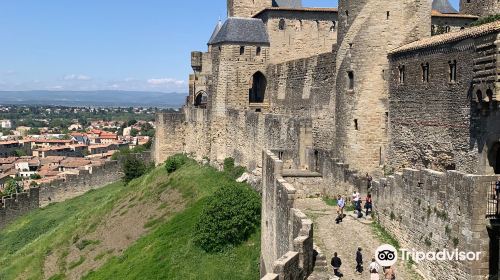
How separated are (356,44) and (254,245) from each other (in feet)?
32.1

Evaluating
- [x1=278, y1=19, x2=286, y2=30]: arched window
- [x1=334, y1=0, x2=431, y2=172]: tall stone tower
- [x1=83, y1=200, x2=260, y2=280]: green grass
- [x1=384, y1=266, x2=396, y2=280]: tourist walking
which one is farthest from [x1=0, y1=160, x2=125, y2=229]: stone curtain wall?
[x1=384, y1=266, x2=396, y2=280]: tourist walking

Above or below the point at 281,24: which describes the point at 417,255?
below

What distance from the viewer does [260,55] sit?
4150 cm

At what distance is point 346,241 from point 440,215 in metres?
3.62

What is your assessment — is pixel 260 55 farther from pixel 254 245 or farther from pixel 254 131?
pixel 254 245

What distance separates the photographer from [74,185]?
64438 millimetres

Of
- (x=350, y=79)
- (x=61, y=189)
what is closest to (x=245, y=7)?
(x=350, y=79)

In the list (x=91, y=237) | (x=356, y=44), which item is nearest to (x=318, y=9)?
(x=356, y=44)

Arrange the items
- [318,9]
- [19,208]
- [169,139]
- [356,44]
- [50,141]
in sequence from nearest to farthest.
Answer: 1. [356,44]
2. [318,9]
3. [169,139]
4. [19,208]
5. [50,141]

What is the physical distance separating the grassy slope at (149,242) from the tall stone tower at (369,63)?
249 inches

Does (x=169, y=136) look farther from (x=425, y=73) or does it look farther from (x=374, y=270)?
(x=374, y=270)

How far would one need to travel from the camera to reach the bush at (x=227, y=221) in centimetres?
2484

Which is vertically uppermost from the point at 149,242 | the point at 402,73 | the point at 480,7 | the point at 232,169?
the point at 480,7

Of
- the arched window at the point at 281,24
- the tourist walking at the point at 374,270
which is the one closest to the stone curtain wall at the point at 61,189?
the arched window at the point at 281,24
